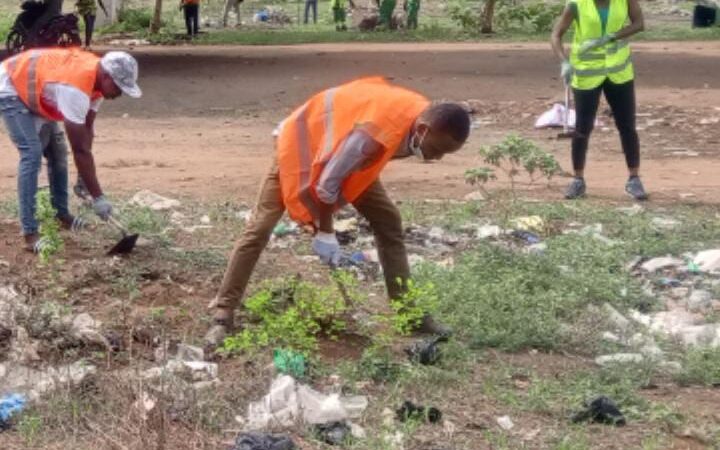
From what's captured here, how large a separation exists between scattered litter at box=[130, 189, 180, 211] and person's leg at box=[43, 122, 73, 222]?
0.95 m

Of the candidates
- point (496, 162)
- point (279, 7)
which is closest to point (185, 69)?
point (496, 162)

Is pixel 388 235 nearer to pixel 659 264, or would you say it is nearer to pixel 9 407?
pixel 9 407

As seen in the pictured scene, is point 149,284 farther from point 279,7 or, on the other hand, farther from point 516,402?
point 279,7

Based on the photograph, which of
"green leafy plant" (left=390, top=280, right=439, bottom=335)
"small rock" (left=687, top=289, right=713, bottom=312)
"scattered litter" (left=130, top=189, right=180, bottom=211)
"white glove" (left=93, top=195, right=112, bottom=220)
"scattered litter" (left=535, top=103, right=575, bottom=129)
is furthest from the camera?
"scattered litter" (left=535, top=103, right=575, bottom=129)

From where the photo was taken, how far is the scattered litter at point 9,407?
4.70 metres

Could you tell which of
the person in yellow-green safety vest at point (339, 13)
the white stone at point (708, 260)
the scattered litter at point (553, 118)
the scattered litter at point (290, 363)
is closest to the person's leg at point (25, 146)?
the scattered litter at point (290, 363)

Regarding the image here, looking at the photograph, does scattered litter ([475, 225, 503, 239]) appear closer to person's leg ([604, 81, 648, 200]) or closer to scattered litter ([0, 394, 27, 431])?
person's leg ([604, 81, 648, 200])

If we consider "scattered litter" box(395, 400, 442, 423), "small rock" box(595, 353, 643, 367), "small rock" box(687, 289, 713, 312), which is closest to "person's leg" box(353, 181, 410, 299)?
"small rock" box(595, 353, 643, 367)

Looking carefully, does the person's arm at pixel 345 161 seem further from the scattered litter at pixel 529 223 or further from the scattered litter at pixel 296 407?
the scattered litter at pixel 529 223

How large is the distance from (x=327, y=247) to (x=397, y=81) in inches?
459

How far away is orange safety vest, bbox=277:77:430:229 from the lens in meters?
5.21

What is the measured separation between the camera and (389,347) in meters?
5.57

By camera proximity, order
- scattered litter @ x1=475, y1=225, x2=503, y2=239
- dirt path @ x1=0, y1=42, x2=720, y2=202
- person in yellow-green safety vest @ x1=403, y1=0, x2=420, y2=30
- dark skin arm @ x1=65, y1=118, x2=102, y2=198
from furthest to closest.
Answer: person in yellow-green safety vest @ x1=403, y1=0, x2=420, y2=30 → dirt path @ x1=0, y1=42, x2=720, y2=202 → scattered litter @ x1=475, y1=225, x2=503, y2=239 → dark skin arm @ x1=65, y1=118, x2=102, y2=198

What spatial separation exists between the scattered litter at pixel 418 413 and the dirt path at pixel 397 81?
4.67 m
